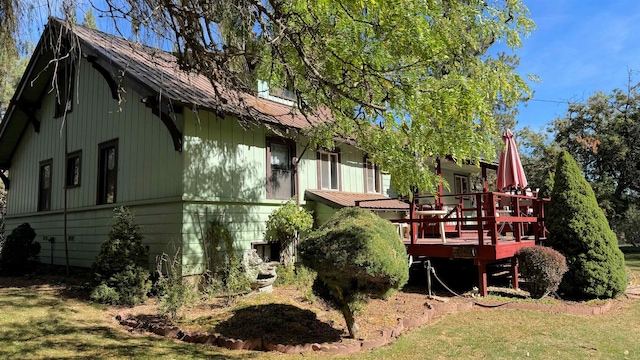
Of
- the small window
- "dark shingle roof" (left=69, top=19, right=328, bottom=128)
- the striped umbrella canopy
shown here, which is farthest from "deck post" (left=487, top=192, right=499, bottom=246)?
the small window

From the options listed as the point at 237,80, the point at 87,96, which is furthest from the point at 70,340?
the point at 87,96

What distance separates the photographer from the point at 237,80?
24.4 feet

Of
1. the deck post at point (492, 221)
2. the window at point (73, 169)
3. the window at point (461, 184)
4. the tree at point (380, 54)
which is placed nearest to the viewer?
the tree at point (380, 54)

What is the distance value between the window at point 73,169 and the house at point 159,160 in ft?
0.11

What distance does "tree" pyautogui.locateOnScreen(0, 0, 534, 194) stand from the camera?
226 inches

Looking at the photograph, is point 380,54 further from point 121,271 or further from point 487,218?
point 121,271

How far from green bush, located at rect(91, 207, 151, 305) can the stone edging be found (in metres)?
1.17

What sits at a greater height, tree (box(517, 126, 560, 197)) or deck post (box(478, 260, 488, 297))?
tree (box(517, 126, 560, 197))

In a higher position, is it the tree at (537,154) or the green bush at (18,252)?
the tree at (537,154)

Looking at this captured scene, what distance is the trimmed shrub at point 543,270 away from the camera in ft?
27.2

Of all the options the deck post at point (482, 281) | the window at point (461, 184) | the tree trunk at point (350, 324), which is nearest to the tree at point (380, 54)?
the deck post at point (482, 281)

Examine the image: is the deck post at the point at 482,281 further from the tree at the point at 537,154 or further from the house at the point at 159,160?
the tree at the point at 537,154

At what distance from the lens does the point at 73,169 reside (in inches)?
519

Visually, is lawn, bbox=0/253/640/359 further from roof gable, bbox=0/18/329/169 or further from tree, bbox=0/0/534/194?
roof gable, bbox=0/18/329/169
